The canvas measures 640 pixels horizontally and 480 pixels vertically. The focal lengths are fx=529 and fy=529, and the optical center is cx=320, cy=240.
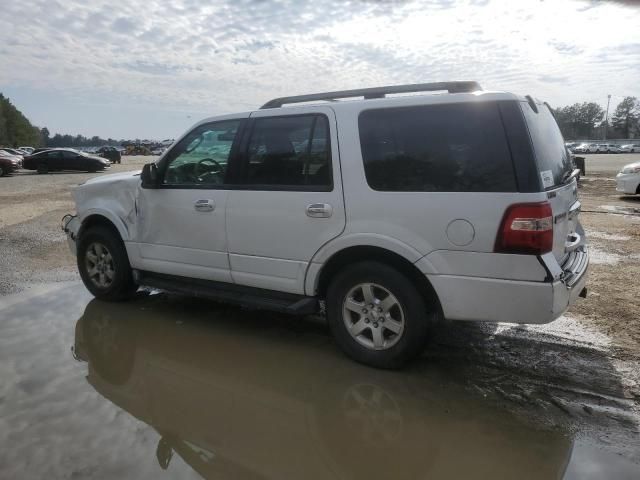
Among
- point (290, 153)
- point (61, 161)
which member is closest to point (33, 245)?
point (290, 153)

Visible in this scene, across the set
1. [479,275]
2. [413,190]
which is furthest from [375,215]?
[479,275]

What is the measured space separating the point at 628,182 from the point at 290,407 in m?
13.1

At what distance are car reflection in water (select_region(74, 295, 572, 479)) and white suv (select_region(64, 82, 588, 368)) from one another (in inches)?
15.2

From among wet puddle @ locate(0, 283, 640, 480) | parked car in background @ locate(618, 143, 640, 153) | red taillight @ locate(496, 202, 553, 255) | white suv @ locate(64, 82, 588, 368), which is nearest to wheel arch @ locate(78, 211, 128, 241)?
white suv @ locate(64, 82, 588, 368)

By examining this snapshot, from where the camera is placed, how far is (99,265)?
5695 millimetres

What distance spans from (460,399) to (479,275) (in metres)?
0.85

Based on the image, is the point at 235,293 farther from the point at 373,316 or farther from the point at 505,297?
the point at 505,297

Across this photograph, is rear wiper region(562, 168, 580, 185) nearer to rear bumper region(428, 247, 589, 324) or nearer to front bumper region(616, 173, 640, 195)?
rear bumper region(428, 247, 589, 324)

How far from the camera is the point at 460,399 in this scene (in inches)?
141

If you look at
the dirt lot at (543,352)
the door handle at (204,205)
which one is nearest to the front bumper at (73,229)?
the dirt lot at (543,352)

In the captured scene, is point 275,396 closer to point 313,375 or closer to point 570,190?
point 313,375

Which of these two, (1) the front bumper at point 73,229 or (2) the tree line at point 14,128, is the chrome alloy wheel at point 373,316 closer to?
(1) the front bumper at point 73,229

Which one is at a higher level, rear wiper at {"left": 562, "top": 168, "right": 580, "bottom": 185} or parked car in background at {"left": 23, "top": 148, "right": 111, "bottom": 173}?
rear wiper at {"left": 562, "top": 168, "right": 580, "bottom": 185}

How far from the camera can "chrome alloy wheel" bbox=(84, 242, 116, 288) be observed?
5617mm
